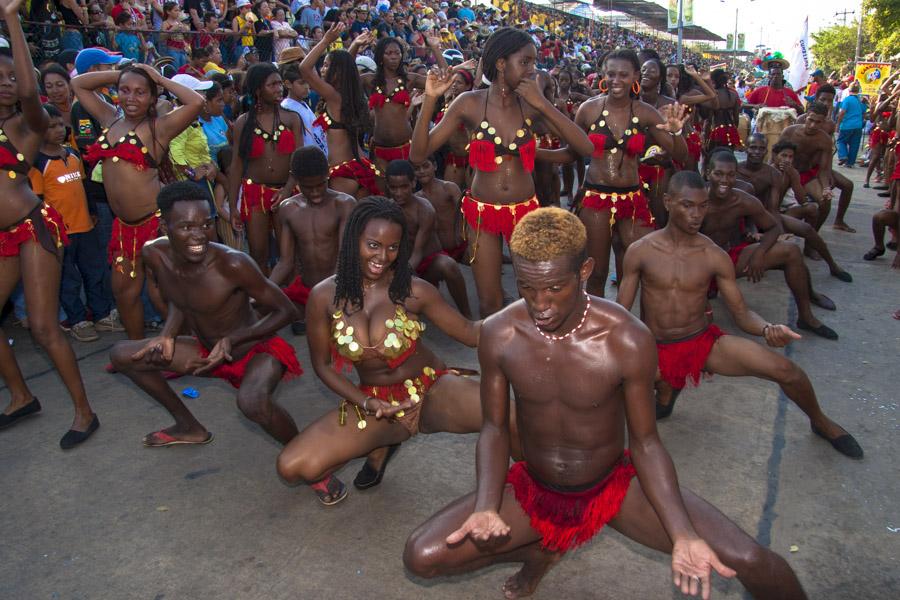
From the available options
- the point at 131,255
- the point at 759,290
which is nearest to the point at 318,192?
the point at 131,255

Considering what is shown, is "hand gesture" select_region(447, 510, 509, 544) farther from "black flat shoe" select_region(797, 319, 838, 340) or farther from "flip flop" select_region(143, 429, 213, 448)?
"black flat shoe" select_region(797, 319, 838, 340)

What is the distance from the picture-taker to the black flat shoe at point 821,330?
552 cm

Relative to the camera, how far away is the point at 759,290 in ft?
22.7

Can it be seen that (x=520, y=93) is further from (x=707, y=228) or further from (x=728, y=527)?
(x=728, y=527)

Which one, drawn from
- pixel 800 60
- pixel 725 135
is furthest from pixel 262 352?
pixel 800 60

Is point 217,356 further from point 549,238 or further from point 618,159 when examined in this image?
point 618,159

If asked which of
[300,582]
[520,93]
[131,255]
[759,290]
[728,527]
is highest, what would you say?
[520,93]

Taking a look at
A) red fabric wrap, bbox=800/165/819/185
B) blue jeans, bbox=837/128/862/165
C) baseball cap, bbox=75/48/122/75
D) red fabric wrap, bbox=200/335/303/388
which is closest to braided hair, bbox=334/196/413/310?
red fabric wrap, bbox=200/335/303/388

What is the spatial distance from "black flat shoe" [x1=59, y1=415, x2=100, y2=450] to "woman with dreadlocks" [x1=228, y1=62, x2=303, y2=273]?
7.69 feet

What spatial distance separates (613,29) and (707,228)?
39511mm

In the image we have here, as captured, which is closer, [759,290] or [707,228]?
[707,228]

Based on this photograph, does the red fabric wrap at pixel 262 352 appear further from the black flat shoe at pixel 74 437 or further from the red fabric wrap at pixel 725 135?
the red fabric wrap at pixel 725 135

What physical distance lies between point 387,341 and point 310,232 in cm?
199

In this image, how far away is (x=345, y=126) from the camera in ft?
21.8
